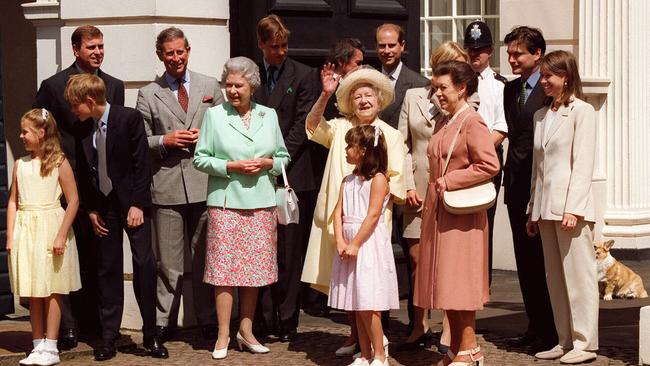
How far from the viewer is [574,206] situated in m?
8.62

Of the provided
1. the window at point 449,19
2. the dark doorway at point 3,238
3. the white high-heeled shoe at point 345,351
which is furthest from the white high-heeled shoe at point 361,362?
the window at point 449,19

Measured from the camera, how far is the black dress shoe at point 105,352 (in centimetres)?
900

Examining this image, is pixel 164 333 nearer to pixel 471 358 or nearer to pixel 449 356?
pixel 449 356

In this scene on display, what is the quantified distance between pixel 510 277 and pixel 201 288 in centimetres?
348

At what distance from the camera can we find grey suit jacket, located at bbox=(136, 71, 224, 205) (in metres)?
9.50

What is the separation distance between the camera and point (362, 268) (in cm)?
845

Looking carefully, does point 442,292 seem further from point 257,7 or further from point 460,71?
point 257,7

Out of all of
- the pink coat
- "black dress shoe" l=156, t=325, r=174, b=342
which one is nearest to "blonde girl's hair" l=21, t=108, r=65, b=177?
"black dress shoe" l=156, t=325, r=174, b=342

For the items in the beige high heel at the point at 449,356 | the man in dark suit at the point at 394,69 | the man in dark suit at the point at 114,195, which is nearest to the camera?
the beige high heel at the point at 449,356

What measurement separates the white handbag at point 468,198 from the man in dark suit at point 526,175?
0.98 m

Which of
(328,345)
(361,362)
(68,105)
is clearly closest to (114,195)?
(68,105)

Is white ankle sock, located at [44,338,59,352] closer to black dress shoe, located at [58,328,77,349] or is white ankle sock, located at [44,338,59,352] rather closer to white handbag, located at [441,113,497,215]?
black dress shoe, located at [58,328,77,349]

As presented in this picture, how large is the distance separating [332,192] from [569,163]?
4.53 feet

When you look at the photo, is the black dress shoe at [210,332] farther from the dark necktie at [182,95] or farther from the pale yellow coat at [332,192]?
the dark necktie at [182,95]
